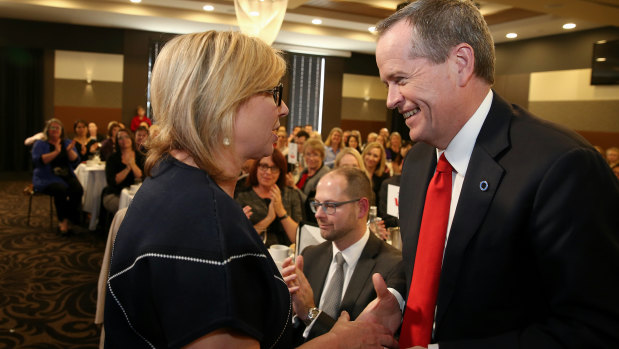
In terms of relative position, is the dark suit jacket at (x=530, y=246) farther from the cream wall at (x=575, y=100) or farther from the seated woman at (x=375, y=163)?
the cream wall at (x=575, y=100)

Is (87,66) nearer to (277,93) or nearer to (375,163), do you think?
(375,163)

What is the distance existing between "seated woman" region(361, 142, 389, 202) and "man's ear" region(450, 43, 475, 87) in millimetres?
4759

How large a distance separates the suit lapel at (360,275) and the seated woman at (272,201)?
5.62 feet

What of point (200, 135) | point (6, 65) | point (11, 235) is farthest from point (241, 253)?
point (6, 65)

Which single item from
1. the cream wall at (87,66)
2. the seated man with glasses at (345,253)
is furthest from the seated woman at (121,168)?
the cream wall at (87,66)

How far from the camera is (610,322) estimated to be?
99 centimetres

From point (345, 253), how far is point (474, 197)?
140 centimetres

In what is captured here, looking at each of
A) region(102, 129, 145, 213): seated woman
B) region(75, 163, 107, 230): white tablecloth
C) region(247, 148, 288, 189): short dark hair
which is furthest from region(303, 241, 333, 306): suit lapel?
region(75, 163, 107, 230): white tablecloth

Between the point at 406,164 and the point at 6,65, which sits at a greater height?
the point at 6,65

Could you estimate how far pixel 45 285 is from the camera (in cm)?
454

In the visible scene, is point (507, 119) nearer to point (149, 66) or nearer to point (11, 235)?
point (11, 235)

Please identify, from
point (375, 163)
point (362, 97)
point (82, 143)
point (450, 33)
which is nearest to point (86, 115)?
point (82, 143)

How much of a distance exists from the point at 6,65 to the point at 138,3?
4557mm

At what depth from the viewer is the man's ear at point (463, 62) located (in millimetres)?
1200
